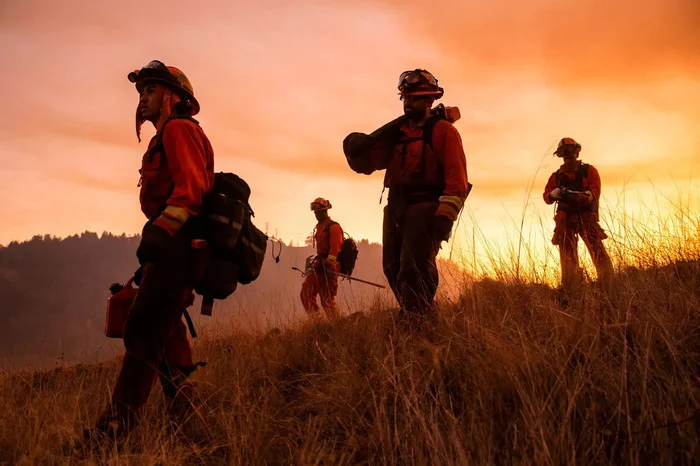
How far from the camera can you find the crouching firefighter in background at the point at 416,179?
4.58 metres

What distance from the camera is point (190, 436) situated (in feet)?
10.1

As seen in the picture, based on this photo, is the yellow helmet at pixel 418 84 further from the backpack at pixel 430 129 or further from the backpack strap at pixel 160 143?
the backpack strap at pixel 160 143

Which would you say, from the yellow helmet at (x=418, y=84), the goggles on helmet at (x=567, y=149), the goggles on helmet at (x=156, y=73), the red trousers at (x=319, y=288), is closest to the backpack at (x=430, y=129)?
the yellow helmet at (x=418, y=84)

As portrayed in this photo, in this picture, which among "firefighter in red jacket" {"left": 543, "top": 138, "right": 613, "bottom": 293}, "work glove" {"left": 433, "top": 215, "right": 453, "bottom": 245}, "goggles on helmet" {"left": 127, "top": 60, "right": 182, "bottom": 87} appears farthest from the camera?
"firefighter in red jacket" {"left": 543, "top": 138, "right": 613, "bottom": 293}

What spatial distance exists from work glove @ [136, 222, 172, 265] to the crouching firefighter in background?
2.38 m

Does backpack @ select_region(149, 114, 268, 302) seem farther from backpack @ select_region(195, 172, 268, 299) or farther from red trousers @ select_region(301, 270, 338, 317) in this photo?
red trousers @ select_region(301, 270, 338, 317)

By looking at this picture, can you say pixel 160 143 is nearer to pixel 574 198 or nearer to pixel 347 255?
pixel 574 198

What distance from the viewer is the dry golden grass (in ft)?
6.64

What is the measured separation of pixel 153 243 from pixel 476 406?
76.0 inches

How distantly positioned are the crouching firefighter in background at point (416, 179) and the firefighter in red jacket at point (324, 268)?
16.6 ft

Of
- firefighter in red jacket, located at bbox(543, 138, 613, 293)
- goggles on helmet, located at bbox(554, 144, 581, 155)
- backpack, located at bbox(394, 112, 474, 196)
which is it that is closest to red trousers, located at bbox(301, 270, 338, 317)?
firefighter in red jacket, located at bbox(543, 138, 613, 293)

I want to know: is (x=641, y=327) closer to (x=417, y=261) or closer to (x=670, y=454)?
(x=670, y=454)

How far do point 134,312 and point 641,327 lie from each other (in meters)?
2.90

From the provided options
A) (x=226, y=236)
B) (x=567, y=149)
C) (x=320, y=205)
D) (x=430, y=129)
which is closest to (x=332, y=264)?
(x=320, y=205)
